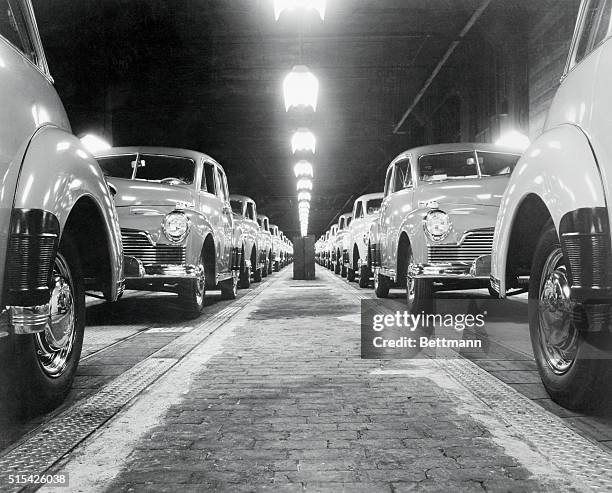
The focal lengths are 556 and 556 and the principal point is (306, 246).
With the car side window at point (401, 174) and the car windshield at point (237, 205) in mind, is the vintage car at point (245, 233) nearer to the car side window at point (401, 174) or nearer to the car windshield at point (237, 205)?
the car windshield at point (237, 205)

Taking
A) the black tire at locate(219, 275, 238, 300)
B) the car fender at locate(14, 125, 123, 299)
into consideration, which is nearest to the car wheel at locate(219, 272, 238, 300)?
the black tire at locate(219, 275, 238, 300)

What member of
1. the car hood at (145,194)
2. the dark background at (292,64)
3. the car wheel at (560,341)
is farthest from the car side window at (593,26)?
the dark background at (292,64)

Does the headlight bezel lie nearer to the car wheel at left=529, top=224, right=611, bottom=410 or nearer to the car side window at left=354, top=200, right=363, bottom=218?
the car wheel at left=529, top=224, right=611, bottom=410

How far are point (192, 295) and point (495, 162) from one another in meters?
4.20

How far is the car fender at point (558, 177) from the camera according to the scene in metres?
2.52

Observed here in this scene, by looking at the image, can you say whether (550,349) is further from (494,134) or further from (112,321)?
(494,134)

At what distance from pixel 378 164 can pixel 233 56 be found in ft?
38.9

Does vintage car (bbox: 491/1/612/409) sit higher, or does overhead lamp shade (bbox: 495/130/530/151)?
overhead lamp shade (bbox: 495/130/530/151)

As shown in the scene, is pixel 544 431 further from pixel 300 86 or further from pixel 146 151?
pixel 300 86

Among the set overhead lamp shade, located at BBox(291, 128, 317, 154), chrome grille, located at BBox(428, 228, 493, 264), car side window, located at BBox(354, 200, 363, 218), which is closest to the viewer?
chrome grille, located at BBox(428, 228, 493, 264)

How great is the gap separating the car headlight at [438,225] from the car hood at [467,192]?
0.15 metres

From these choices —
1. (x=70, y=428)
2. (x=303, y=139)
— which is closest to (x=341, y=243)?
(x=303, y=139)

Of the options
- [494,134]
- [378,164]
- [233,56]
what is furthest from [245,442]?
[378,164]

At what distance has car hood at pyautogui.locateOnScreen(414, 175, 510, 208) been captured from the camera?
6.25 metres
